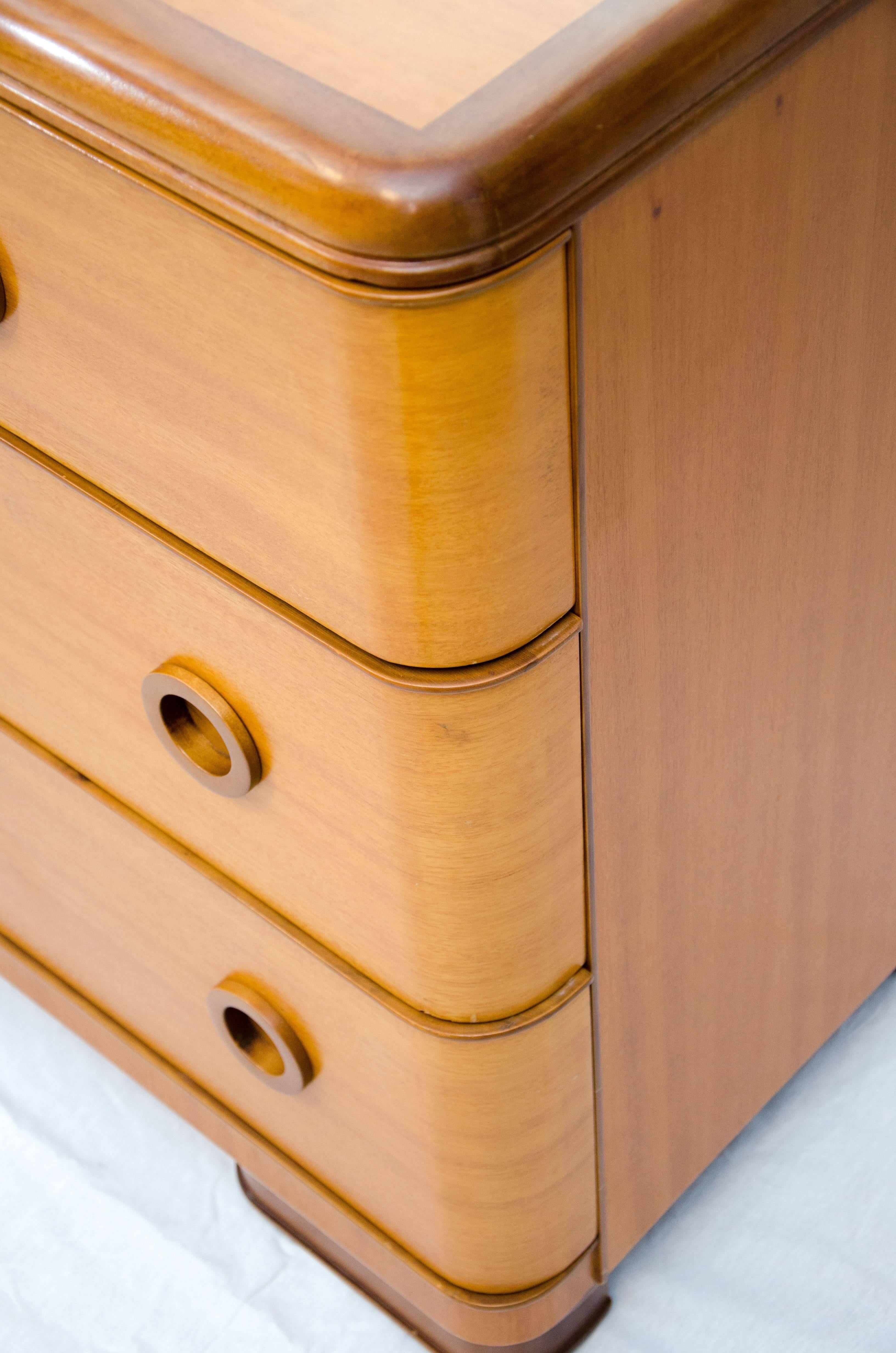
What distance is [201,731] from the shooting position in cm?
64

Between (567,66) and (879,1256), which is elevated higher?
(567,66)

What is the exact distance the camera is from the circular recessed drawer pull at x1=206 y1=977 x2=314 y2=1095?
0.72m

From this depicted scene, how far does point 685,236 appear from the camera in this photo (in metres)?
0.47

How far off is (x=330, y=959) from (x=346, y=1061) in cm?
8

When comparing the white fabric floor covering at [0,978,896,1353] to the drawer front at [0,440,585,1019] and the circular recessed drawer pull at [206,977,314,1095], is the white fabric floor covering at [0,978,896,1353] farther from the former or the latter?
the drawer front at [0,440,585,1019]

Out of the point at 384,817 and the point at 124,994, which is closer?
the point at 384,817

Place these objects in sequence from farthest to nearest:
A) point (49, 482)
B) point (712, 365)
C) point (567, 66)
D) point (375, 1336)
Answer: point (375, 1336) → point (49, 482) → point (712, 365) → point (567, 66)

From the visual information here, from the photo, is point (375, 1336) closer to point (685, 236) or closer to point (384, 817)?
point (384, 817)

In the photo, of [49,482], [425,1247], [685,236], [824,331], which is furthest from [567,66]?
[425,1247]

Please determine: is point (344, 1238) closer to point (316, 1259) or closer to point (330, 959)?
point (316, 1259)

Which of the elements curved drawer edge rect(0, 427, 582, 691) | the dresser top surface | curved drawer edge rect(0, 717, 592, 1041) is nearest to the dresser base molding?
curved drawer edge rect(0, 717, 592, 1041)

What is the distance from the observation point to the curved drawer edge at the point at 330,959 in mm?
617

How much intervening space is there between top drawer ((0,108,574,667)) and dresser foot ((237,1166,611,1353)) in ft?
1.44

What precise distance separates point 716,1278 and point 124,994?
1.29 ft
